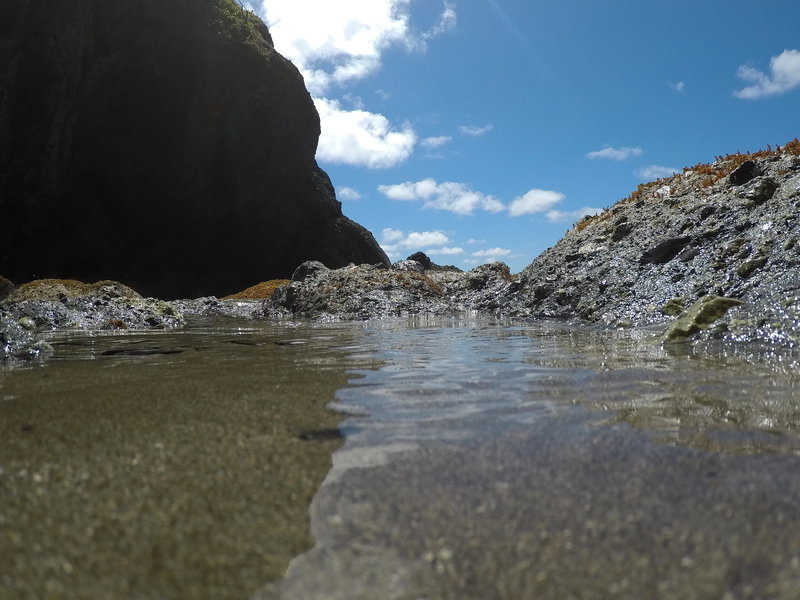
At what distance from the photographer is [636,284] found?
766cm

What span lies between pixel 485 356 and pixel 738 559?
9.96 ft

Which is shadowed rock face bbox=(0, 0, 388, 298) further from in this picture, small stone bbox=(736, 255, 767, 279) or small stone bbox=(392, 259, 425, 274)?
small stone bbox=(736, 255, 767, 279)

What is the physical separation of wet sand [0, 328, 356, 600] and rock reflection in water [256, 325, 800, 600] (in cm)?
11

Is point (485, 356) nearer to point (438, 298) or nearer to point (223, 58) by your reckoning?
point (438, 298)

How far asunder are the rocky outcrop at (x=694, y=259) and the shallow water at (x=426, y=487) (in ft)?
6.91

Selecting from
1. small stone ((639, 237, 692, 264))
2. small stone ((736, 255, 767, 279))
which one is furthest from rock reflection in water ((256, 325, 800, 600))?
small stone ((639, 237, 692, 264))

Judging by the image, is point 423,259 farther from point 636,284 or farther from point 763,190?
point 763,190

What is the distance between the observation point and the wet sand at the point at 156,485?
0.98 meters

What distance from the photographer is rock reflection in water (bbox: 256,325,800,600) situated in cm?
96

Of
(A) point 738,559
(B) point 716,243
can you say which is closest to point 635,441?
(A) point 738,559

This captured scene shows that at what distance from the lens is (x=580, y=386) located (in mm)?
2635

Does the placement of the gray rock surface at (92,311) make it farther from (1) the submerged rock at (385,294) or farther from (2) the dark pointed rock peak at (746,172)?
(2) the dark pointed rock peak at (746,172)

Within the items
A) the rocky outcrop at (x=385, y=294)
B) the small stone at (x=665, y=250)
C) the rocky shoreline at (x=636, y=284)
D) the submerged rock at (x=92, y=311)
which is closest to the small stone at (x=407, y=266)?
the rocky outcrop at (x=385, y=294)

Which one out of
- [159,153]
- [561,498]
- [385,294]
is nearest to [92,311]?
[385,294]
